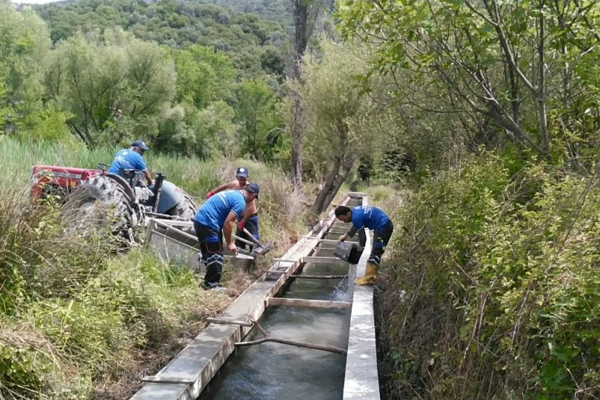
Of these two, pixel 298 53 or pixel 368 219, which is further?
pixel 298 53

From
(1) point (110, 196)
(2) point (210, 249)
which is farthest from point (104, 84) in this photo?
(2) point (210, 249)

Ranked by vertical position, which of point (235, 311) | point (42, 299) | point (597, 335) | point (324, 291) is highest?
point (597, 335)

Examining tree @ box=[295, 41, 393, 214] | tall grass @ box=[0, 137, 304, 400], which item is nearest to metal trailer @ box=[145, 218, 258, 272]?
tall grass @ box=[0, 137, 304, 400]

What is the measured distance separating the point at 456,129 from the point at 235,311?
412 centimetres

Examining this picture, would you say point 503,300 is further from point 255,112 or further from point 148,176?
point 255,112

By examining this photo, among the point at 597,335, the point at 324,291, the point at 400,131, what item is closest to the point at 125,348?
the point at 597,335

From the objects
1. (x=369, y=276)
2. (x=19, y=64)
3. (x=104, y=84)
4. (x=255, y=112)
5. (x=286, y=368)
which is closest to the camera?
(x=286, y=368)

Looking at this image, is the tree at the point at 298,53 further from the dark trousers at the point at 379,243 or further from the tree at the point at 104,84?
the tree at the point at 104,84

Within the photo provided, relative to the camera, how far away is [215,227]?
6992mm

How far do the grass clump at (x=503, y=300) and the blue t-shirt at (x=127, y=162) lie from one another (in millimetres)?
5100

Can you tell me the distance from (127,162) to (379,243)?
4.16 meters

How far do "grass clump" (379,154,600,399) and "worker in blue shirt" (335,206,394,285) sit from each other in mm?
2182

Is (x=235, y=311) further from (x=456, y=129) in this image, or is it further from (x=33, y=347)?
(x=456, y=129)

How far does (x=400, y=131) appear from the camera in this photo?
11430 mm
